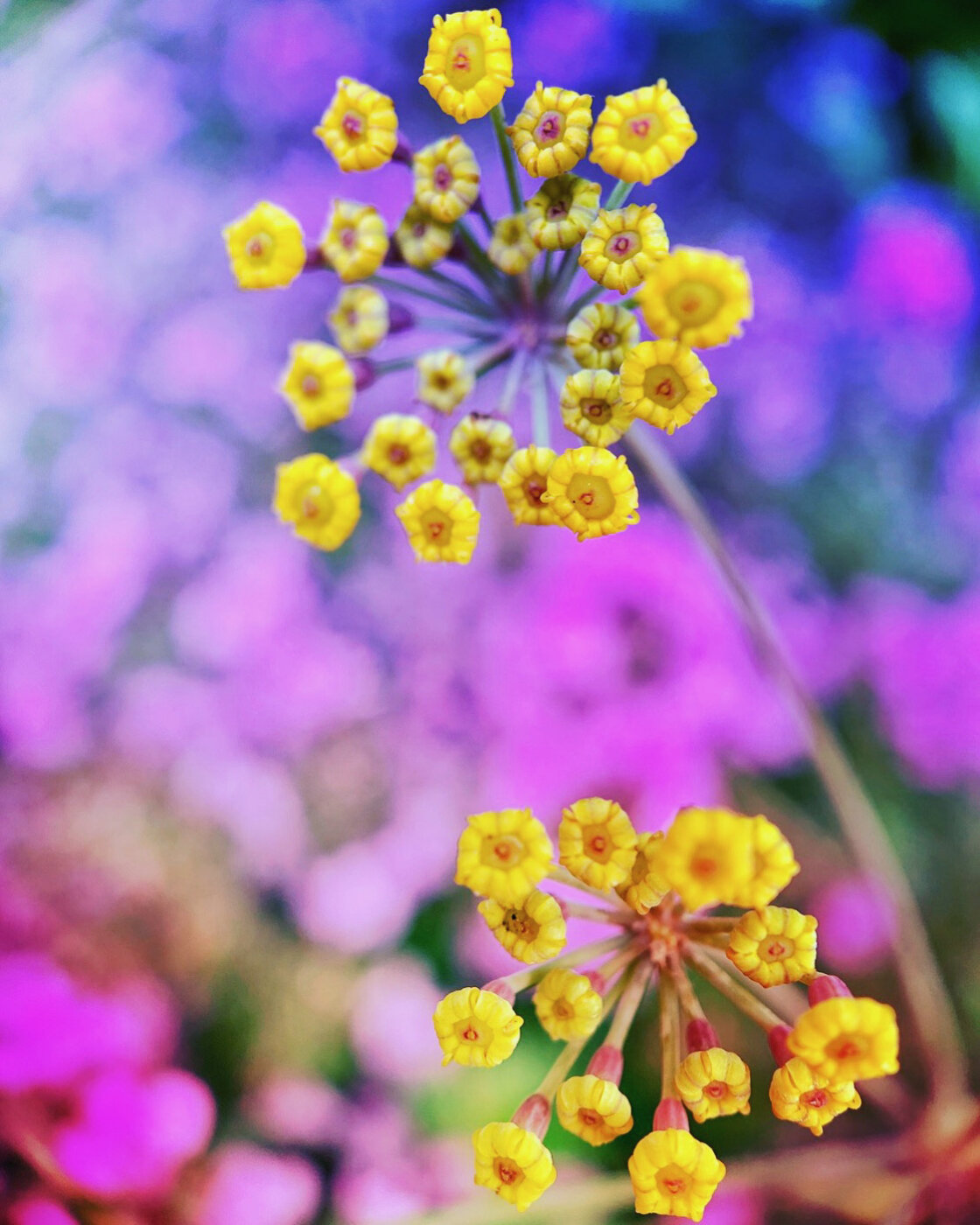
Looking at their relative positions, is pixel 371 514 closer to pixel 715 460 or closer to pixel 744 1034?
pixel 715 460

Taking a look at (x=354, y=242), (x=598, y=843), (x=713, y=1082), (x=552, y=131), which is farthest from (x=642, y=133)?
(x=713, y=1082)

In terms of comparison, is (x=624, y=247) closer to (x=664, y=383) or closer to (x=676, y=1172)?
(x=664, y=383)

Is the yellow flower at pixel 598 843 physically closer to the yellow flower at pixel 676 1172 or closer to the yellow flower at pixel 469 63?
the yellow flower at pixel 676 1172

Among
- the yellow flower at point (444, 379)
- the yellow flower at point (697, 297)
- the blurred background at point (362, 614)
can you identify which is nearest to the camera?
the yellow flower at point (697, 297)

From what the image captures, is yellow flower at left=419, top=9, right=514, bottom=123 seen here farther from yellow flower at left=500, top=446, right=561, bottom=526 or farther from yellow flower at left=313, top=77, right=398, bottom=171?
yellow flower at left=500, top=446, right=561, bottom=526

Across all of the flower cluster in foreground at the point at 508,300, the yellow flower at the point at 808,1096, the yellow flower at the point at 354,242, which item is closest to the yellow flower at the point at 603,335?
the flower cluster in foreground at the point at 508,300

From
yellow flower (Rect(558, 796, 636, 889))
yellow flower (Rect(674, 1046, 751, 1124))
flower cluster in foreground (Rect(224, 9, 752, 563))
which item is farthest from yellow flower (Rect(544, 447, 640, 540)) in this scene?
yellow flower (Rect(674, 1046, 751, 1124))
